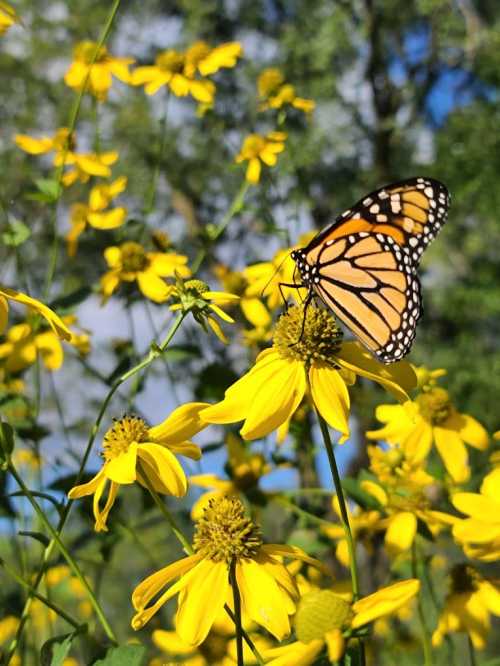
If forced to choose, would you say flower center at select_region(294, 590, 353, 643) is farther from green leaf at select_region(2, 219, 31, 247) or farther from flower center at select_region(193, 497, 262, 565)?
green leaf at select_region(2, 219, 31, 247)

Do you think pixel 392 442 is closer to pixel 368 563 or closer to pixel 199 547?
pixel 199 547

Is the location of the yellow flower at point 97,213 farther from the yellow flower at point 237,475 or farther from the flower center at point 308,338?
the flower center at point 308,338

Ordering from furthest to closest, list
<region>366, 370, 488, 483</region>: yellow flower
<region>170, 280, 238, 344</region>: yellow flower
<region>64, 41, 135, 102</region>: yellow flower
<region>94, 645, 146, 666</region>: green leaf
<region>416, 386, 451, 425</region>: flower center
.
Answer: <region>64, 41, 135, 102</region>: yellow flower → <region>416, 386, 451, 425</region>: flower center → <region>366, 370, 488, 483</region>: yellow flower → <region>170, 280, 238, 344</region>: yellow flower → <region>94, 645, 146, 666</region>: green leaf

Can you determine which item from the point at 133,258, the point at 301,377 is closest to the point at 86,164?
the point at 133,258

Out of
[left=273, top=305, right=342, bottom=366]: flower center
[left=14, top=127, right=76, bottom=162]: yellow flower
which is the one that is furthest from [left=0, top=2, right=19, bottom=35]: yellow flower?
[left=273, top=305, right=342, bottom=366]: flower center

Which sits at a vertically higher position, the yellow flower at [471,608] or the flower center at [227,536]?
the flower center at [227,536]

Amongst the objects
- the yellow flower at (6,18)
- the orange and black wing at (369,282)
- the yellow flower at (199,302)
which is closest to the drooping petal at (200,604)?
the yellow flower at (199,302)

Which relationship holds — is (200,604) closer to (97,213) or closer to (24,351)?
(24,351)
